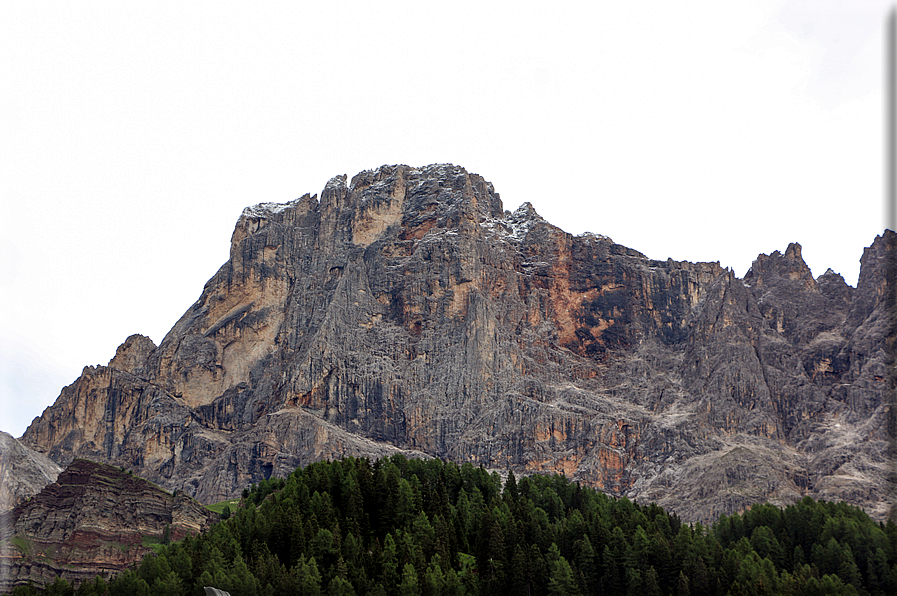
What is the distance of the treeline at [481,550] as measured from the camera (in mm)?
136250

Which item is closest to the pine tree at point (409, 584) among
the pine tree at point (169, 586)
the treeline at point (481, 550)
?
the treeline at point (481, 550)

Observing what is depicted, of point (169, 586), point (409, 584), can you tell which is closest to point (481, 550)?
point (409, 584)

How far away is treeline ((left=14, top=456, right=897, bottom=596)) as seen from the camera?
136m

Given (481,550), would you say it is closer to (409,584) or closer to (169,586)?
(409,584)

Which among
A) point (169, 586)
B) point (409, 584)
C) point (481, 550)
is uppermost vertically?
point (481, 550)

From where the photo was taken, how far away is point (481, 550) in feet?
502

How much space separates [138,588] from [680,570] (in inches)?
2977

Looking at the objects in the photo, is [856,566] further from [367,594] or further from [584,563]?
[367,594]

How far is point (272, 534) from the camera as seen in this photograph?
486 feet

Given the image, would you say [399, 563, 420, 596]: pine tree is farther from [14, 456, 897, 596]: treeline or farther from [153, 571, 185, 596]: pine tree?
[153, 571, 185, 596]: pine tree

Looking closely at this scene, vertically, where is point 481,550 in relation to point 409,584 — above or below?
above

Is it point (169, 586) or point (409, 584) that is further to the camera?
point (409, 584)

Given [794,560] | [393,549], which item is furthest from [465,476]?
[794,560]

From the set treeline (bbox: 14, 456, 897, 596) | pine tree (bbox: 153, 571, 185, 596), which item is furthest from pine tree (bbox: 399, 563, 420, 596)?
pine tree (bbox: 153, 571, 185, 596)
